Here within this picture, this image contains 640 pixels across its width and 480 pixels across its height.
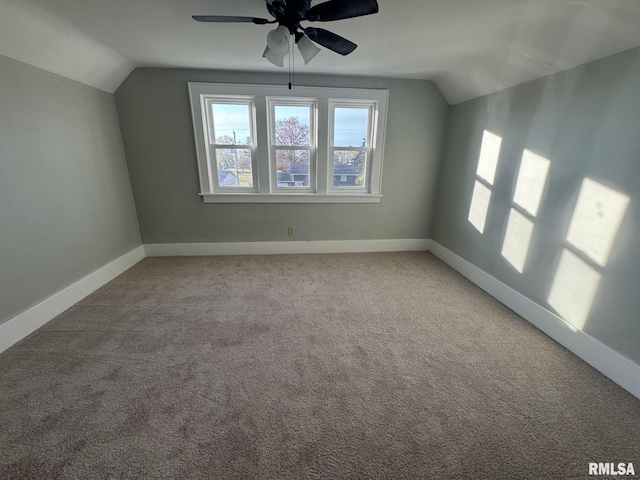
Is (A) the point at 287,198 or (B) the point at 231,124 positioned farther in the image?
(A) the point at 287,198

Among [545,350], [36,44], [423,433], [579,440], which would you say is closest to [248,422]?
[423,433]

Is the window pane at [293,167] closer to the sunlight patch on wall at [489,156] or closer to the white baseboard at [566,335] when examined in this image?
the sunlight patch on wall at [489,156]

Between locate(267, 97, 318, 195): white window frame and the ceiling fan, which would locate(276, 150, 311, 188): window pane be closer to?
locate(267, 97, 318, 195): white window frame

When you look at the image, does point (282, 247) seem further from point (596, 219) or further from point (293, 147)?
point (596, 219)

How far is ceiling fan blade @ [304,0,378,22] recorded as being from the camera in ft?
4.59

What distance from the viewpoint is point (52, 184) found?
2281mm

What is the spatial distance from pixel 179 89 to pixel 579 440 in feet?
14.7

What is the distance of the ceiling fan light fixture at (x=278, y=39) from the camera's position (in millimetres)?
1624

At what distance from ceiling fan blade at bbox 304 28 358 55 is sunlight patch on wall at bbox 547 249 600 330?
2.22 metres

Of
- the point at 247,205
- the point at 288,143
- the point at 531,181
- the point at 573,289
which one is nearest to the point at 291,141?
the point at 288,143

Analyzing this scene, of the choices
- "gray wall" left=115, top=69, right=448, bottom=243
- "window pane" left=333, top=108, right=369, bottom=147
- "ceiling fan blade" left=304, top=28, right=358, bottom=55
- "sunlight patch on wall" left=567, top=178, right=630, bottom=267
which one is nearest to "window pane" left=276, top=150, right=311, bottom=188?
"gray wall" left=115, top=69, right=448, bottom=243

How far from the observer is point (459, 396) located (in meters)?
1.53

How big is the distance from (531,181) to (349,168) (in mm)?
2051

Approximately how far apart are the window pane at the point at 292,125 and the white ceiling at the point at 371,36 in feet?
1.95
